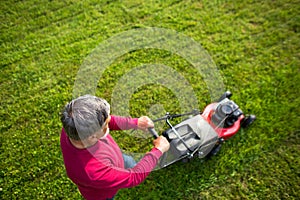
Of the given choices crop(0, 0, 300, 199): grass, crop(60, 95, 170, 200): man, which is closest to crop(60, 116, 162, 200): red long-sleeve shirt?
crop(60, 95, 170, 200): man

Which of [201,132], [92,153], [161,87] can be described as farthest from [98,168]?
[161,87]

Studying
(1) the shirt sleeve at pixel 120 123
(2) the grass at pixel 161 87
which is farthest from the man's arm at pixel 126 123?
(2) the grass at pixel 161 87

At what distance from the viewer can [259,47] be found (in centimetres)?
364

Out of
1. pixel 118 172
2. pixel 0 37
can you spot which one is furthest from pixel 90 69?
pixel 118 172

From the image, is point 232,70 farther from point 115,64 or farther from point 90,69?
point 90,69

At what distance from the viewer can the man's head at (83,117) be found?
151 centimetres

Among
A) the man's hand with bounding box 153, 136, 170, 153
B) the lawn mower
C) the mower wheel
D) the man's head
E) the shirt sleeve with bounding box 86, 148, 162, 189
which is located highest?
the man's head

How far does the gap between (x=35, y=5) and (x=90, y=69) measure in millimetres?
1351

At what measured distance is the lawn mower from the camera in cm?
241

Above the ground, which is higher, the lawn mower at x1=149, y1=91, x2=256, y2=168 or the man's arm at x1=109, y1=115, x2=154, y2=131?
the man's arm at x1=109, y1=115, x2=154, y2=131

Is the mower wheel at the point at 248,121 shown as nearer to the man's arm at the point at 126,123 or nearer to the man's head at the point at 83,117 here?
the man's arm at the point at 126,123

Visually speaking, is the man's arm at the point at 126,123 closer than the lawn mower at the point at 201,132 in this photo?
Yes

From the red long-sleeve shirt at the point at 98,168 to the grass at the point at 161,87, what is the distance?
0.90 metres

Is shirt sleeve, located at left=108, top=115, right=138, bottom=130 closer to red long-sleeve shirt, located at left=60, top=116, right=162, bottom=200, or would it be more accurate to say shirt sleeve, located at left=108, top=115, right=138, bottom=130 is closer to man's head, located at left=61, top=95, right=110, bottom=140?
red long-sleeve shirt, located at left=60, top=116, right=162, bottom=200
